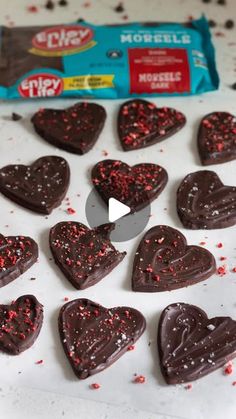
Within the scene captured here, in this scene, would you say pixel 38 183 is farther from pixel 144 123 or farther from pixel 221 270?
pixel 221 270

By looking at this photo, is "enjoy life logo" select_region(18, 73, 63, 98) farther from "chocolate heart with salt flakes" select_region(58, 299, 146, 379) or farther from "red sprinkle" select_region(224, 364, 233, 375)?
"red sprinkle" select_region(224, 364, 233, 375)

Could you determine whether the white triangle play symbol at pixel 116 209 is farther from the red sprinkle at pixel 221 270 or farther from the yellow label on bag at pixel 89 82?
the yellow label on bag at pixel 89 82

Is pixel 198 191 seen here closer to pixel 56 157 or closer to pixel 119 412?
pixel 56 157

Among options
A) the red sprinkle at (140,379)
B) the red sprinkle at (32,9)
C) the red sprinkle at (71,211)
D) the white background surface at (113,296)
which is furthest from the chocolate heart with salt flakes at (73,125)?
the red sprinkle at (140,379)

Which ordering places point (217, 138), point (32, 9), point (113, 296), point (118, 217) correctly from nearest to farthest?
point (113, 296)
point (118, 217)
point (217, 138)
point (32, 9)

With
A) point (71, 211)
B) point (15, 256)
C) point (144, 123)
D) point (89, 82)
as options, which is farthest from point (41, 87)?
point (15, 256)

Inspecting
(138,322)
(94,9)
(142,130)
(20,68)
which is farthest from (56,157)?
(94,9)

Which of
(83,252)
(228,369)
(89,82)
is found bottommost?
(228,369)
